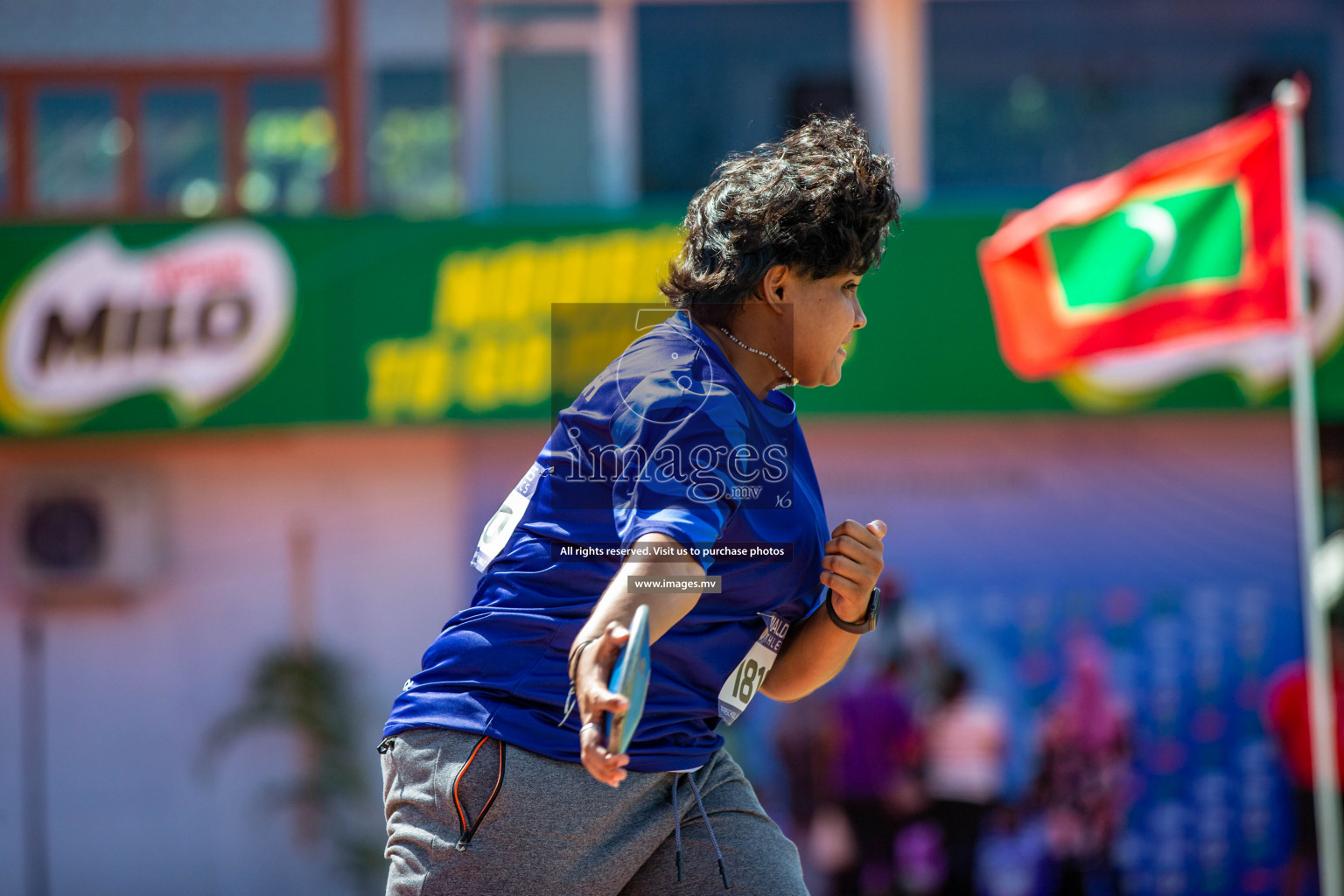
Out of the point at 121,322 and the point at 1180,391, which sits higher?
the point at 121,322

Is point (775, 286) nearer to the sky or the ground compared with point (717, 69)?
nearer to the ground

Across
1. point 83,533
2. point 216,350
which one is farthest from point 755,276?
point 83,533

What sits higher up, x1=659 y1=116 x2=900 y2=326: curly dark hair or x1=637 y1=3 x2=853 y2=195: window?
x1=637 y1=3 x2=853 y2=195: window

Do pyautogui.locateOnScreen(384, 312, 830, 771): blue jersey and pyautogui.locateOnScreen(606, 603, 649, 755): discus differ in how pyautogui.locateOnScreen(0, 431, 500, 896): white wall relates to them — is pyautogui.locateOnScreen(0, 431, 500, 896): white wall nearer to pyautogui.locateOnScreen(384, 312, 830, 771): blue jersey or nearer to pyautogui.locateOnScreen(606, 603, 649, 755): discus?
pyautogui.locateOnScreen(384, 312, 830, 771): blue jersey

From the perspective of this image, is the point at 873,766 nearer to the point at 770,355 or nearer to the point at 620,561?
the point at 770,355

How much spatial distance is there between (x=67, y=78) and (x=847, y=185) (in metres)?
7.79

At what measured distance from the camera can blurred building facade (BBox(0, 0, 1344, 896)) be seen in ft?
25.6

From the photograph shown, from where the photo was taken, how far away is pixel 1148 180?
19.6 feet

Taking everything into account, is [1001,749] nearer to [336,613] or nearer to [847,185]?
[336,613]

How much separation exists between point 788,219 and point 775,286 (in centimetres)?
10

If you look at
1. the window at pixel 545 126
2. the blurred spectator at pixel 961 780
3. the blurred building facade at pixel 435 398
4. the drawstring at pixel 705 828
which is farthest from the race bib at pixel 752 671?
the window at pixel 545 126

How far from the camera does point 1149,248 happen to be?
5.91m

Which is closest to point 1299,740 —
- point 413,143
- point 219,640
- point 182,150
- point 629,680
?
point 219,640

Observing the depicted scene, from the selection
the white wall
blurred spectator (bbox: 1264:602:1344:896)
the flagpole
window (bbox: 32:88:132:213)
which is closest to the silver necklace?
the flagpole
